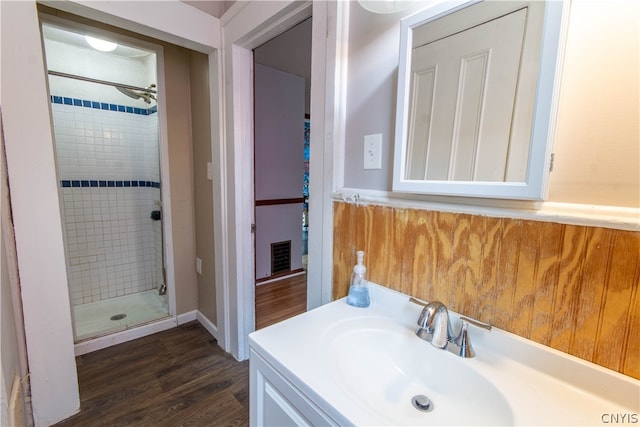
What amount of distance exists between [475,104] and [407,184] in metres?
0.27

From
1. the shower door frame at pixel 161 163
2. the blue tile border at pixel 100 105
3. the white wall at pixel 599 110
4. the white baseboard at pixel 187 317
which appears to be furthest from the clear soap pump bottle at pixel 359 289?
the blue tile border at pixel 100 105

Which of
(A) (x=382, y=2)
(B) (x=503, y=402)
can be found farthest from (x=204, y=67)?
(B) (x=503, y=402)

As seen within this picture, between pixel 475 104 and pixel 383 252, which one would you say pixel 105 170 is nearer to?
pixel 383 252

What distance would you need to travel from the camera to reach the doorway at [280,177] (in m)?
2.81

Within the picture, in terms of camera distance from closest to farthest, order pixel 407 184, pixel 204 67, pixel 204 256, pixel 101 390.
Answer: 1. pixel 407 184
2. pixel 101 390
3. pixel 204 67
4. pixel 204 256

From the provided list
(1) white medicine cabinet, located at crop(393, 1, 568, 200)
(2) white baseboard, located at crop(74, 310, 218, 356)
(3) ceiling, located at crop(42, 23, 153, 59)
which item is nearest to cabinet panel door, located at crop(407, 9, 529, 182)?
(1) white medicine cabinet, located at crop(393, 1, 568, 200)

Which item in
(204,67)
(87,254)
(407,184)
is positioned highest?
(204,67)

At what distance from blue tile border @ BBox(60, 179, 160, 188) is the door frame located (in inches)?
47.6

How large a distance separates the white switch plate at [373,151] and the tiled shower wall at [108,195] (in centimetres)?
207

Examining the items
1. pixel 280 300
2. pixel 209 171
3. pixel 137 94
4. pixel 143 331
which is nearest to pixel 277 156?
pixel 209 171

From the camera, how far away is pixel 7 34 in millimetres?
1105

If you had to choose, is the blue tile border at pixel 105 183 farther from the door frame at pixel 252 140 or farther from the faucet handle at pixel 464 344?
the faucet handle at pixel 464 344

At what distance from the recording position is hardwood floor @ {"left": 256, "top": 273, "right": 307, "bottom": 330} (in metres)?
2.35

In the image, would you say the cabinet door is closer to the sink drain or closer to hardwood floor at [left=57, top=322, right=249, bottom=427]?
the sink drain
